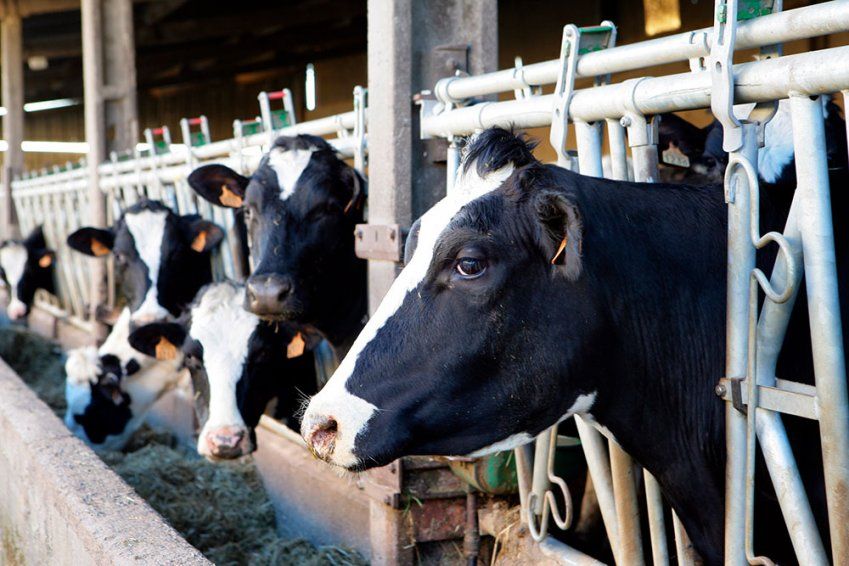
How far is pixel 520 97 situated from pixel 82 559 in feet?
6.24

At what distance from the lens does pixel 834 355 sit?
6.59 ft

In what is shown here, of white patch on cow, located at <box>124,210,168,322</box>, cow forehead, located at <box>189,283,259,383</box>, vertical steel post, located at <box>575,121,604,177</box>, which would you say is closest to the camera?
vertical steel post, located at <box>575,121,604,177</box>

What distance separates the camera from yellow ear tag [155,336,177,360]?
5160mm

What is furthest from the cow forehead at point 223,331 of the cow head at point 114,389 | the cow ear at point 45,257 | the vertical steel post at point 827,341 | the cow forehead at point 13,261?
the cow forehead at point 13,261

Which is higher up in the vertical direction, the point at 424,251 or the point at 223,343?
the point at 424,251

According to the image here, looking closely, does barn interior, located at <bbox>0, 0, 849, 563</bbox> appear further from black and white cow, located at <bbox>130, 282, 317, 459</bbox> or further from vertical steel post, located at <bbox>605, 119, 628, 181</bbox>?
vertical steel post, located at <bbox>605, 119, 628, 181</bbox>

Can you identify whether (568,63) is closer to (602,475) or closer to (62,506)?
(602,475)

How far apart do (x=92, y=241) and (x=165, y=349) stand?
1946mm

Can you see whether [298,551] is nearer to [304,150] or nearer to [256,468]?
[256,468]

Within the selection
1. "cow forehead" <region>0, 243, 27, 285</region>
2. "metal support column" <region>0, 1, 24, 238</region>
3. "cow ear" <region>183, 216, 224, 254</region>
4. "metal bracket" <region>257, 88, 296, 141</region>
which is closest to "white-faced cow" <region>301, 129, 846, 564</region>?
"metal bracket" <region>257, 88, 296, 141</region>

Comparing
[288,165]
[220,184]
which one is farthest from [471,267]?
[220,184]

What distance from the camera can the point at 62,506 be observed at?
3.30m

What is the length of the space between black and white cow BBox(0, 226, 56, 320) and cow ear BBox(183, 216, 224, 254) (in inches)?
227

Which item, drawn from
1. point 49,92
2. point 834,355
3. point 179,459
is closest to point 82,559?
point 834,355
